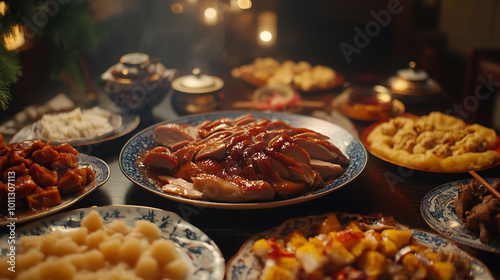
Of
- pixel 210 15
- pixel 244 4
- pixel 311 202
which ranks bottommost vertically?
pixel 311 202

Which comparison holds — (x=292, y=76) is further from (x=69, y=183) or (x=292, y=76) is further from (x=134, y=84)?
(x=69, y=183)

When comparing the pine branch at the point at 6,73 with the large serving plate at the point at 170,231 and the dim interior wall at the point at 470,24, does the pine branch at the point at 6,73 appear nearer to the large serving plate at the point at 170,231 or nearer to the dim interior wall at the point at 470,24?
the large serving plate at the point at 170,231

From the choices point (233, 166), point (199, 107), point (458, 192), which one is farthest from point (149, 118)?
point (458, 192)

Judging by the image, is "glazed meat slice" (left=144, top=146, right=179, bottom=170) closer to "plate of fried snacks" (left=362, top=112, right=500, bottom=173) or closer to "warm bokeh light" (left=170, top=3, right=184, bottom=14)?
"plate of fried snacks" (left=362, top=112, right=500, bottom=173)

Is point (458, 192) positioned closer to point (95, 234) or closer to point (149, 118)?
point (95, 234)

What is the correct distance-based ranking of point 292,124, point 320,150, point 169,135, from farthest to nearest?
point 292,124, point 169,135, point 320,150

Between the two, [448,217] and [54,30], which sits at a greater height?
[54,30]

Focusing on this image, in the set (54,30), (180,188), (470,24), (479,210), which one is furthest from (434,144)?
(470,24)

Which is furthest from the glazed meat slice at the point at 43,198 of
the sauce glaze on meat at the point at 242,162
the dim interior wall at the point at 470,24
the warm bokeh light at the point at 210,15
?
the dim interior wall at the point at 470,24
